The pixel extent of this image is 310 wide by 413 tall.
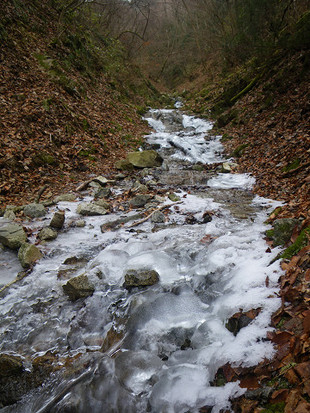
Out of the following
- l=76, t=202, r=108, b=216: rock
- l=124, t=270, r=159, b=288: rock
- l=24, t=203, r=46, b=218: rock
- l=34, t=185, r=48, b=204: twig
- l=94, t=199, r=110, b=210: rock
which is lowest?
l=34, t=185, r=48, b=204: twig

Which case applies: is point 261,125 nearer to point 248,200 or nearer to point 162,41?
point 248,200

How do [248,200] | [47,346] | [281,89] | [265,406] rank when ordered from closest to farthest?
[265,406], [47,346], [248,200], [281,89]

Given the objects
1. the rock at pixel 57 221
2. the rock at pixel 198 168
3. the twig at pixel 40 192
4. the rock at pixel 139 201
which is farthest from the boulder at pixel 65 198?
the rock at pixel 198 168

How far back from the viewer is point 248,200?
213 inches

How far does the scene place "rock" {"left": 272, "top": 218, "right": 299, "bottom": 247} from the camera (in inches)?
116

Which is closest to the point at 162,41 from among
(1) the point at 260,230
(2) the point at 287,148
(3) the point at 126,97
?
(3) the point at 126,97

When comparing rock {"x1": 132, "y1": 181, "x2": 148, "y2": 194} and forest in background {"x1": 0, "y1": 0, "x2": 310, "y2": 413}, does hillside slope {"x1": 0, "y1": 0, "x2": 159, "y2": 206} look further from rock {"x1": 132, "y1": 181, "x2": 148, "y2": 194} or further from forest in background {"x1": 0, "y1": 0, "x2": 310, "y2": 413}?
rock {"x1": 132, "y1": 181, "x2": 148, "y2": 194}

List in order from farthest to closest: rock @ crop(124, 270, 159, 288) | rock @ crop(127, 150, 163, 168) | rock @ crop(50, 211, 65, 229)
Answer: rock @ crop(127, 150, 163, 168), rock @ crop(50, 211, 65, 229), rock @ crop(124, 270, 159, 288)

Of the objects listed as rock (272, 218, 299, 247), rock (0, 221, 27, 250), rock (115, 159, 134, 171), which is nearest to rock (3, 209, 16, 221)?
rock (0, 221, 27, 250)

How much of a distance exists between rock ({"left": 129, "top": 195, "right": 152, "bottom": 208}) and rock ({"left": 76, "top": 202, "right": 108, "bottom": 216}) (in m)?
0.63

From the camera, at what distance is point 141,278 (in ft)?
10.5

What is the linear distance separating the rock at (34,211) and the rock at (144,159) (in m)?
3.85

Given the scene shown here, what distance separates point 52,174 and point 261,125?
23.5ft

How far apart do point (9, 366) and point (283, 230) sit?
3.21 metres
